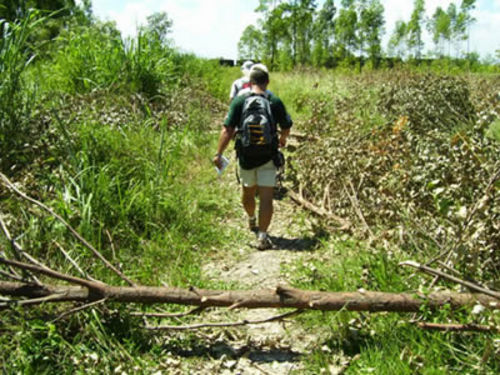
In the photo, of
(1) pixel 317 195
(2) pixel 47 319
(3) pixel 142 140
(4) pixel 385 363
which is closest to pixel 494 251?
(4) pixel 385 363

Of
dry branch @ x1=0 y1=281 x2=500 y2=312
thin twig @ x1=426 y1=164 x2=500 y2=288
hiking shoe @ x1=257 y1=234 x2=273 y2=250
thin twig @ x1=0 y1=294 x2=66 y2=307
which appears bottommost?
hiking shoe @ x1=257 y1=234 x2=273 y2=250

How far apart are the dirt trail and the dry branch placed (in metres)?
0.26

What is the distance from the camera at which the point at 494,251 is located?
316 centimetres

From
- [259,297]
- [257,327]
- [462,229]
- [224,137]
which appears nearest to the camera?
[462,229]

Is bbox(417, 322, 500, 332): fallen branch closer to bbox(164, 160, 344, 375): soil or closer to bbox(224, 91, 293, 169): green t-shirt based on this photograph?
bbox(164, 160, 344, 375): soil

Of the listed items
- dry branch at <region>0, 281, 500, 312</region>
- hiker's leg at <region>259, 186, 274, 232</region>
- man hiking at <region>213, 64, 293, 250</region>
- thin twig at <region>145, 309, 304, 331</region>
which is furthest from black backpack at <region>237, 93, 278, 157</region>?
thin twig at <region>145, 309, 304, 331</region>

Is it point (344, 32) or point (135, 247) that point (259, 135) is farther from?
point (344, 32)

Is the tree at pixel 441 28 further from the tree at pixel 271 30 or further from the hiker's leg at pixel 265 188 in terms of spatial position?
the hiker's leg at pixel 265 188

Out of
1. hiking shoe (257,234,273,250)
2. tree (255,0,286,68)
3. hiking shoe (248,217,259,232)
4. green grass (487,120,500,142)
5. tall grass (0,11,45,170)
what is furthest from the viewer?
tree (255,0,286,68)

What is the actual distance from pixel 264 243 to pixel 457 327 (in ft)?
8.11

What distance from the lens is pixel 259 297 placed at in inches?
110

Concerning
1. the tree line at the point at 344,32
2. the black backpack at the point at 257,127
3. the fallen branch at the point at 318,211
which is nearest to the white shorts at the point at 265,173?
the black backpack at the point at 257,127

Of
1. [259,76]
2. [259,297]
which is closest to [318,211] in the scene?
[259,76]

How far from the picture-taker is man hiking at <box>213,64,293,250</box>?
14.4 ft
